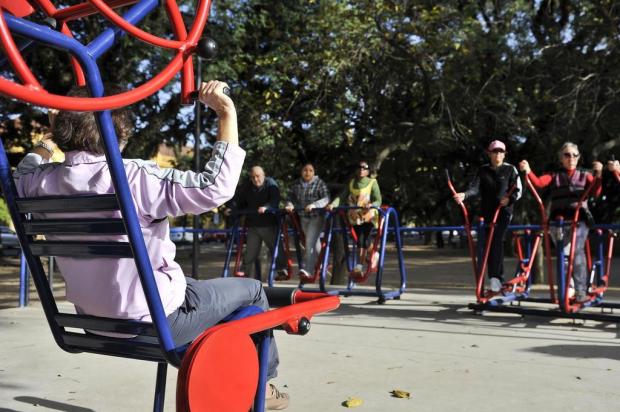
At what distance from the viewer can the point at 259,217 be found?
29.0ft

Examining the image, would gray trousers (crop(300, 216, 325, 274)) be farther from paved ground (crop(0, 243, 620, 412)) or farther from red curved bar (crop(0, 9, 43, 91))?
red curved bar (crop(0, 9, 43, 91))

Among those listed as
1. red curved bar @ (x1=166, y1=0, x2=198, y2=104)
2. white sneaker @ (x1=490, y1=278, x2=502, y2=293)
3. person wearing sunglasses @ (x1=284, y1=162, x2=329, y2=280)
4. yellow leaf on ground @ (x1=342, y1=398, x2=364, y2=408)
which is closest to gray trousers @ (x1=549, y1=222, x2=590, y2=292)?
white sneaker @ (x1=490, y1=278, x2=502, y2=293)

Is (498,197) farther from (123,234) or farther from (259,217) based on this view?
(123,234)

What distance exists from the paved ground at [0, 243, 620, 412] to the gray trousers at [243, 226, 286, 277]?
8.22 feet

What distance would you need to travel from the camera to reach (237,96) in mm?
13938

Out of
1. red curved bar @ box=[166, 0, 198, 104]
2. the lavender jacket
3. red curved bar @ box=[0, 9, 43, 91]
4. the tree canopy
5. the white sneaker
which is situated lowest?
the white sneaker

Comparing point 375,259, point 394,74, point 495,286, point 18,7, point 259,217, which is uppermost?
point 394,74

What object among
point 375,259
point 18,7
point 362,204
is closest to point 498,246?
point 375,259

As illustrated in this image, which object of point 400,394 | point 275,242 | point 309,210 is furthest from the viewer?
point 275,242

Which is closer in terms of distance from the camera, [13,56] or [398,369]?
[13,56]

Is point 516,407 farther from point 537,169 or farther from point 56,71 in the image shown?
point 537,169

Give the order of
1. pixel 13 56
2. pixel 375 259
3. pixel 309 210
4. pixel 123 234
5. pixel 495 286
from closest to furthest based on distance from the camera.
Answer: pixel 13 56 < pixel 123 234 < pixel 495 286 < pixel 375 259 < pixel 309 210

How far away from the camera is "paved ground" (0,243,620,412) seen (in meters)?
3.50

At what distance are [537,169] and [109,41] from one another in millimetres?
15894
